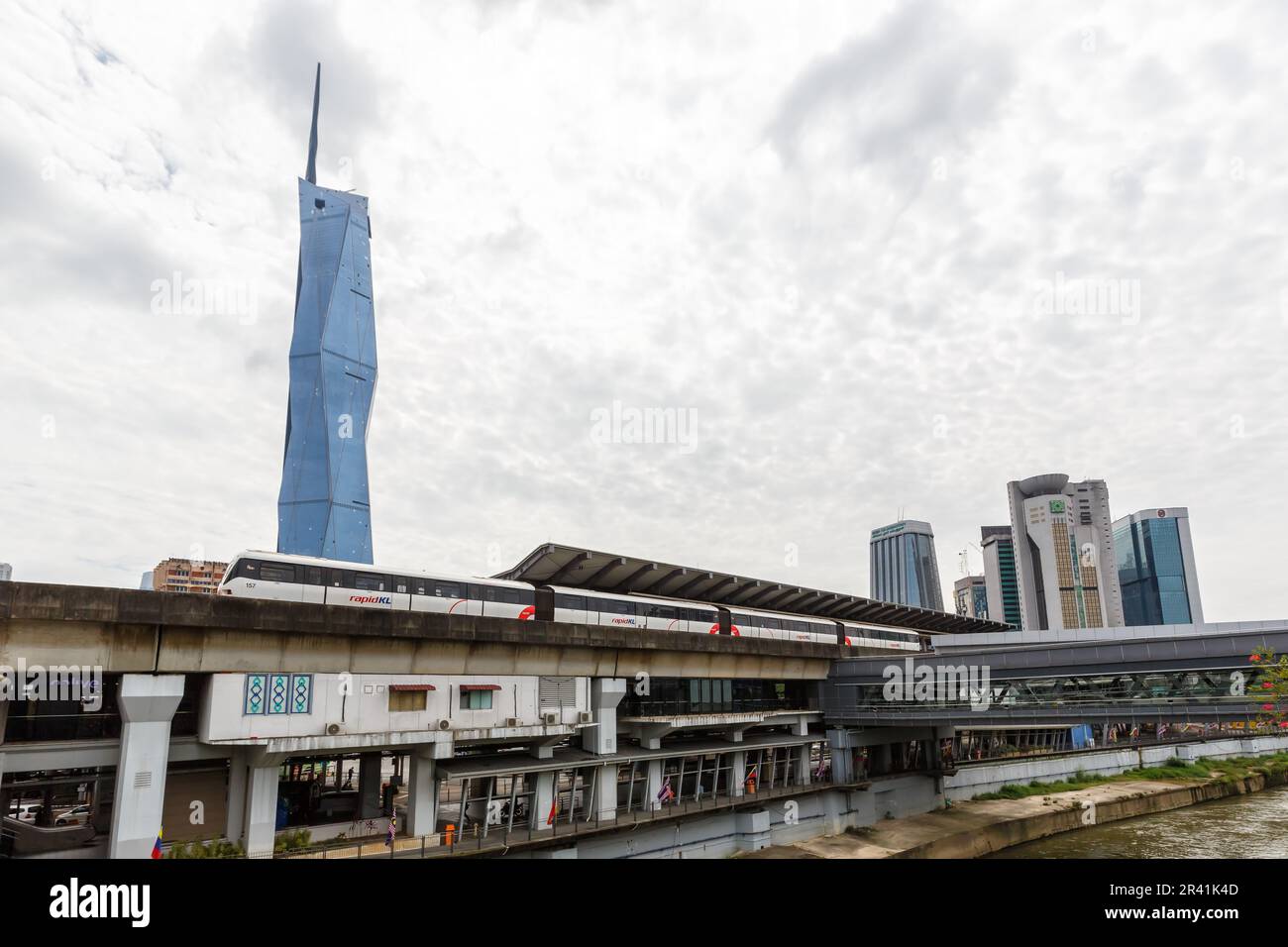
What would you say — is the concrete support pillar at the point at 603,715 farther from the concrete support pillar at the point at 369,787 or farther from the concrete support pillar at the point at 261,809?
the concrete support pillar at the point at 261,809

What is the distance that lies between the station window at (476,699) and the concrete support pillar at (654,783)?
32.7 ft

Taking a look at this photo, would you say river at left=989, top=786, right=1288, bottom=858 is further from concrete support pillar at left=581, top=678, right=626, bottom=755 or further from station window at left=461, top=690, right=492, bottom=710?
station window at left=461, top=690, right=492, bottom=710

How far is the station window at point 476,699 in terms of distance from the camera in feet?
94.4

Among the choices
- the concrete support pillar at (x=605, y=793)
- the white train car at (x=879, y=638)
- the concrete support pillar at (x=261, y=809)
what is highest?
the white train car at (x=879, y=638)

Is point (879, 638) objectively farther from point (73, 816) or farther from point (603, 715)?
point (73, 816)

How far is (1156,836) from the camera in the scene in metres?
49.4

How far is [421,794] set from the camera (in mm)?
27594

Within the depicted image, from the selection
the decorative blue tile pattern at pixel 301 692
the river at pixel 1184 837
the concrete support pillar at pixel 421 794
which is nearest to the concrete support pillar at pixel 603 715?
the concrete support pillar at pixel 421 794

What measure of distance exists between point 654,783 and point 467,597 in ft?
40.4

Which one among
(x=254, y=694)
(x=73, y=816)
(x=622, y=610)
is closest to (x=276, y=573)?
(x=254, y=694)

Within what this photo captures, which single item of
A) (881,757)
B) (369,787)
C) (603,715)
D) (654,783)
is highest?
(603,715)

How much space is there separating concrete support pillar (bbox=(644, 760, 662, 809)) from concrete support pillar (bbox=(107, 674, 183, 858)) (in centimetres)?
2023

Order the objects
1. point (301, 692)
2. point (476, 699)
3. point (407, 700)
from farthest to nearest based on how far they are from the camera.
→ 1. point (476, 699)
2. point (407, 700)
3. point (301, 692)
